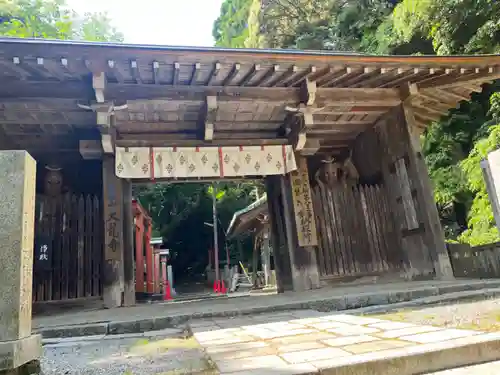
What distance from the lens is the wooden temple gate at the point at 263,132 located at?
6.30 metres

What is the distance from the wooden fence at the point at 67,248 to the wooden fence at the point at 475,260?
7661 millimetres

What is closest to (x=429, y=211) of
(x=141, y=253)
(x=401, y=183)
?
(x=401, y=183)

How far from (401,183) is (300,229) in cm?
Result: 254

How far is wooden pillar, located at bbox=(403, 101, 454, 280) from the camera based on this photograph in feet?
24.1

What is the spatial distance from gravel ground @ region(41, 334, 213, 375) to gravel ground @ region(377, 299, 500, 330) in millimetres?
1989

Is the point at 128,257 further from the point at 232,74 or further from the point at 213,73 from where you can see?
the point at 232,74

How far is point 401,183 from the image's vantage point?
27.0 feet

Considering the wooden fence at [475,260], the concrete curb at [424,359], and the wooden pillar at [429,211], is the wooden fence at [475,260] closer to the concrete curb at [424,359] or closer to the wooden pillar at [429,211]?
the wooden pillar at [429,211]

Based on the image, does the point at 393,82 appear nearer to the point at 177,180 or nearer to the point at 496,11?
the point at 177,180

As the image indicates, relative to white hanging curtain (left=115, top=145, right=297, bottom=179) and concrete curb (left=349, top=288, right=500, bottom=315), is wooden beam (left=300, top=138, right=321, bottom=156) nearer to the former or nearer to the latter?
white hanging curtain (left=115, top=145, right=297, bottom=179)

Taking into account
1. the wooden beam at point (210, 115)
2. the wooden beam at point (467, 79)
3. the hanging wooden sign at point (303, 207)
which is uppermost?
the wooden beam at point (467, 79)

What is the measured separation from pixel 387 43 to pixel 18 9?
56.7 ft

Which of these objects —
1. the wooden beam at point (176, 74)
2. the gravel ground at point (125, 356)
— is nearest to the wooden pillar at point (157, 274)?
the wooden beam at point (176, 74)

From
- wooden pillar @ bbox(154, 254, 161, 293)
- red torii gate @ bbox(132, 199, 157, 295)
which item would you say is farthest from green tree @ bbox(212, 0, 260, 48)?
wooden pillar @ bbox(154, 254, 161, 293)
